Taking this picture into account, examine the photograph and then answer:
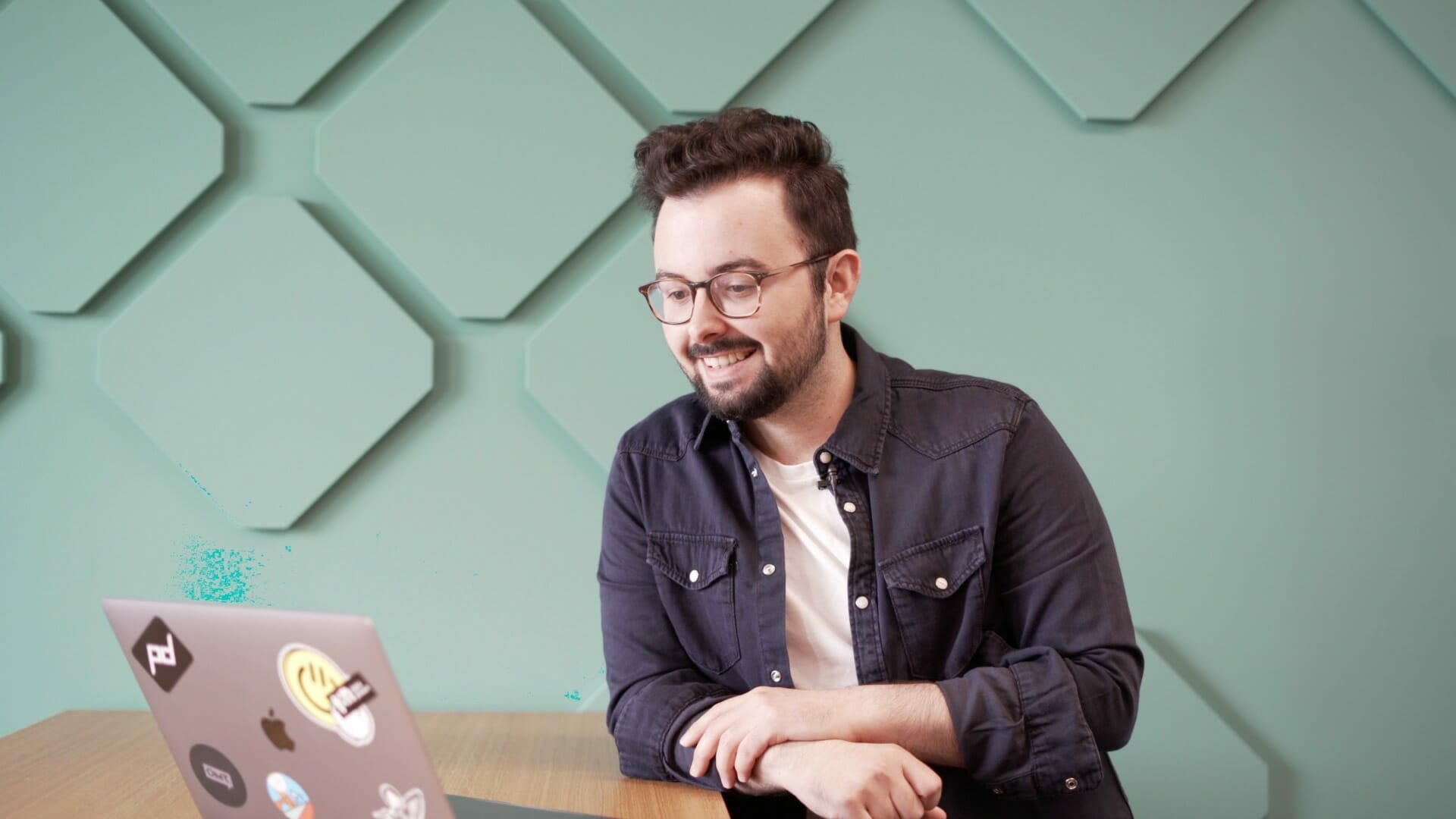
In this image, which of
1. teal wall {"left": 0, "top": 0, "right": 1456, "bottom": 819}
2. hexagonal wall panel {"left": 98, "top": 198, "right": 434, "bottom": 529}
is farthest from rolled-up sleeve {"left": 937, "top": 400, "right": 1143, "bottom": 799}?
hexagonal wall panel {"left": 98, "top": 198, "right": 434, "bottom": 529}

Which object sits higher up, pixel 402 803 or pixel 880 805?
pixel 402 803

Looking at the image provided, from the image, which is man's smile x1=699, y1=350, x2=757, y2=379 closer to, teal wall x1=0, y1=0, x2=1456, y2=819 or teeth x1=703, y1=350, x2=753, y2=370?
teeth x1=703, y1=350, x2=753, y2=370

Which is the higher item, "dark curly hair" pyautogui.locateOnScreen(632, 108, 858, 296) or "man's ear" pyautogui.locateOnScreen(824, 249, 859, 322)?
"dark curly hair" pyautogui.locateOnScreen(632, 108, 858, 296)

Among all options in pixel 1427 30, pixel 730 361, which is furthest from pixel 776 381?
pixel 1427 30

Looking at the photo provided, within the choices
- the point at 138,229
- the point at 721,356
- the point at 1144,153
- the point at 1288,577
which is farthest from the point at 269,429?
the point at 1288,577

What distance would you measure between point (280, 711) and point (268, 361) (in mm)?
1068

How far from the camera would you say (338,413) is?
1692 mm

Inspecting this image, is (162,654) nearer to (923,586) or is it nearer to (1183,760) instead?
(923,586)

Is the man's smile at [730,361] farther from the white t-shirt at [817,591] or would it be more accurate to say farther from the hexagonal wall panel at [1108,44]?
the hexagonal wall panel at [1108,44]

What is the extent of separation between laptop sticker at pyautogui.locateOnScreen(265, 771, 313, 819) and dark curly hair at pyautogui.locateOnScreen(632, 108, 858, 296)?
0.77 m

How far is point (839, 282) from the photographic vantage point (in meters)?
1.38

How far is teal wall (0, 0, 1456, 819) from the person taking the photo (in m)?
1.68

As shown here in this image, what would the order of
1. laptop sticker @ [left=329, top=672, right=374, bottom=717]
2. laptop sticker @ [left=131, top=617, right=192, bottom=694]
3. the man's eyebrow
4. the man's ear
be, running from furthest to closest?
the man's ear
the man's eyebrow
laptop sticker @ [left=131, top=617, right=192, bottom=694]
laptop sticker @ [left=329, top=672, right=374, bottom=717]

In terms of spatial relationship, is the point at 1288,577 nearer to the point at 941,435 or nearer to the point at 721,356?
the point at 941,435
